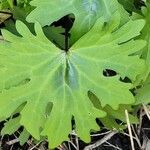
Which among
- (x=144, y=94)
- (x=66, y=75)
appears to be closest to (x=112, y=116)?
(x=144, y=94)

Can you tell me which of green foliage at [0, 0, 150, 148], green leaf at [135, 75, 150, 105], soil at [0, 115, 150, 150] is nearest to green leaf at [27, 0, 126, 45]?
green foliage at [0, 0, 150, 148]

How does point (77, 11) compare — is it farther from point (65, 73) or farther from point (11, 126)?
point (11, 126)

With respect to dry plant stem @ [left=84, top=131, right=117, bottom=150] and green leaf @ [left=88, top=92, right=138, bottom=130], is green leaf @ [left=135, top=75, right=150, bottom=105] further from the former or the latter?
dry plant stem @ [left=84, top=131, right=117, bottom=150]

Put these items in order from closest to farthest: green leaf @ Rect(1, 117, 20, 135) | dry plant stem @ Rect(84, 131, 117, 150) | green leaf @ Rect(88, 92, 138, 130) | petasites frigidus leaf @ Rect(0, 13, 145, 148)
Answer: petasites frigidus leaf @ Rect(0, 13, 145, 148) → green leaf @ Rect(88, 92, 138, 130) → green leaf @ Rect(1, 117, 20, 135) → dry plant stem @ Rect(84, 131, 117, 150)

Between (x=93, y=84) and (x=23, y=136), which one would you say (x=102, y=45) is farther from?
(x=23, y=136)

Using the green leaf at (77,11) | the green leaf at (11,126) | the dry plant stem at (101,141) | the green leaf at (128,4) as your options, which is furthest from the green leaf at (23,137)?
the green leaf at (128,4)

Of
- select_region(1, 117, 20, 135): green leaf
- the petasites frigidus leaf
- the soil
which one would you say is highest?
the petasites frigidus leaf
